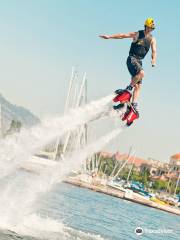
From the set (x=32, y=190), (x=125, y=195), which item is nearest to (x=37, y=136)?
(x=32, y=190)

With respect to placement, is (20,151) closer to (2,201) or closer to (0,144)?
(0,144)

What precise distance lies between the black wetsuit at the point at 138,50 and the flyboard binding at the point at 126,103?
1390 millimetres

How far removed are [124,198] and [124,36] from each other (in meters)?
90.3

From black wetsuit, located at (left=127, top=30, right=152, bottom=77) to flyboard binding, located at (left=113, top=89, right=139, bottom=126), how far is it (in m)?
1.39

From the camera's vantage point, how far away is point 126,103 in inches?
870

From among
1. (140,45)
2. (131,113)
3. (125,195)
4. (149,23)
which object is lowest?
(125,195)

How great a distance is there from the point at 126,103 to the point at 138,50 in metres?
2.40

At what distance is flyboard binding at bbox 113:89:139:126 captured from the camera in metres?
21.9

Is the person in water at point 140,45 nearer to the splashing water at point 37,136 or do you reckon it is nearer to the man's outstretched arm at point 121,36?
the man's outstretched arm at point 121,36

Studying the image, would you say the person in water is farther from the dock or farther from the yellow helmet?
the dock

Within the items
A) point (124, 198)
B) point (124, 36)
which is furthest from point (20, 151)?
point (124, 198)

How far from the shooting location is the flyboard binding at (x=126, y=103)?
2194 cm

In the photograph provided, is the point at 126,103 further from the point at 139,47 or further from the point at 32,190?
the point at 32,190

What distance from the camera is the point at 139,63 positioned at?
68.3 feet
